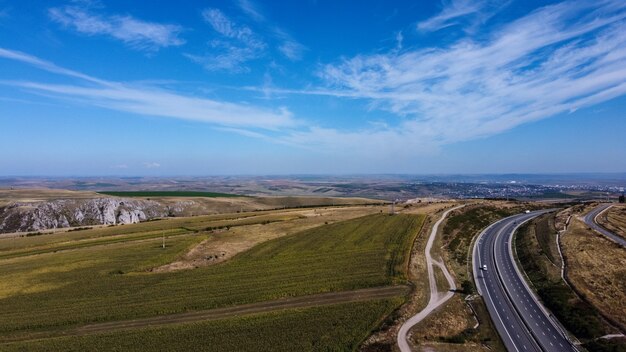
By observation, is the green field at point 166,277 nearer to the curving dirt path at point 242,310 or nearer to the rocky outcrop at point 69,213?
the curving dirt path at point 242,310

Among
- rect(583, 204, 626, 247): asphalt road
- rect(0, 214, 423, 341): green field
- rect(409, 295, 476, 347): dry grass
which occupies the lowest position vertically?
rect(409, 295, 476, 347): dry grass

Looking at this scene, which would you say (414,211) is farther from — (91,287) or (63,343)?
(63,343)

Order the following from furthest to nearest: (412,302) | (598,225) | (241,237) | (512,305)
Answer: (598,225) < (241,237) < (512,305) < (412,302)

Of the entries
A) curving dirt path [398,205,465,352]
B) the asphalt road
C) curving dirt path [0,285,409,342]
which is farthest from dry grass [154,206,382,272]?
the asphalt road

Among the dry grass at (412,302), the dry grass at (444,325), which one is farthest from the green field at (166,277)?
the dry grass at (444,325)

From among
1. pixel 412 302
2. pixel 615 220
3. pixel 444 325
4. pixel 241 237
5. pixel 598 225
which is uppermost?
pixel 615 220

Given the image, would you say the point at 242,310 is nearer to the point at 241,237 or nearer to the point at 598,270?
the point at 241,237

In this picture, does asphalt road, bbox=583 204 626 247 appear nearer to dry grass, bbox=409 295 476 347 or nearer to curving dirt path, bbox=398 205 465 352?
curving dirt path, bbox=398 205 465 352

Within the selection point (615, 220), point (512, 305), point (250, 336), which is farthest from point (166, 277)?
point (615, 220)
